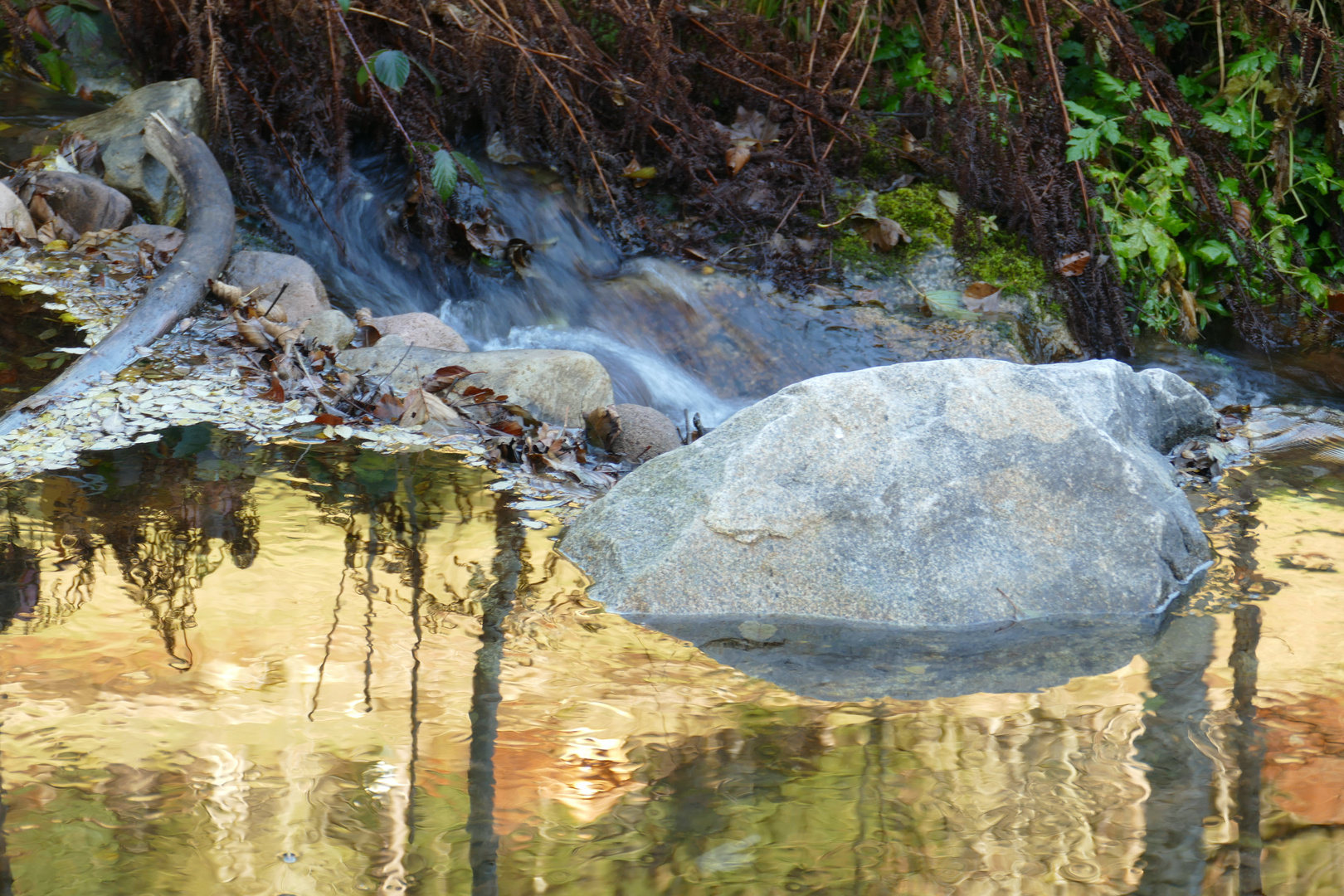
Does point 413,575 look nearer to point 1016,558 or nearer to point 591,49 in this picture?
point 1016,558

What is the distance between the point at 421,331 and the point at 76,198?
186 cm

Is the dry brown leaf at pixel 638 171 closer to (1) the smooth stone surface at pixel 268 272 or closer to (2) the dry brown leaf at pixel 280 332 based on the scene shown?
(1) the smooth stone surface at pixel 268 272

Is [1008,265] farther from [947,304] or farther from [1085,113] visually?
[1085,113]

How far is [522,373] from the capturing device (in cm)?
391

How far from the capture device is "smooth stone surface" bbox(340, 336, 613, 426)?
3865 mm

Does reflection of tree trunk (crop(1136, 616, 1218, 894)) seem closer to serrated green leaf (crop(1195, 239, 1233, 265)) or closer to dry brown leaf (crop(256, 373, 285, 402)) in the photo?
dry brown leaf (crop(256, 373, 285, 402))

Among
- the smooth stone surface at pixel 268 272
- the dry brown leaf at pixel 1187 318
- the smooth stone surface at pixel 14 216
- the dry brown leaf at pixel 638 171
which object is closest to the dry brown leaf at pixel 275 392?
the smooth stone surface at pixel 268 272

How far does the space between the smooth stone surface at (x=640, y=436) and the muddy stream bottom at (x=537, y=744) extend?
103 cm

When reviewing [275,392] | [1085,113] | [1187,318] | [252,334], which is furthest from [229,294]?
[1187,318]

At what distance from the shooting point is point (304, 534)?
280 centimetres

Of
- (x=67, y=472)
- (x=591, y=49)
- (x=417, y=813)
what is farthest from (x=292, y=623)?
(x=591, y=49)

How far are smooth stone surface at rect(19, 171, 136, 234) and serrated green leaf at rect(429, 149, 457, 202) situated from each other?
5.12 ft

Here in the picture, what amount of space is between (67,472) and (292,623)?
1.21 m

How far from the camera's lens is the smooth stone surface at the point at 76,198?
4641 millimetres
